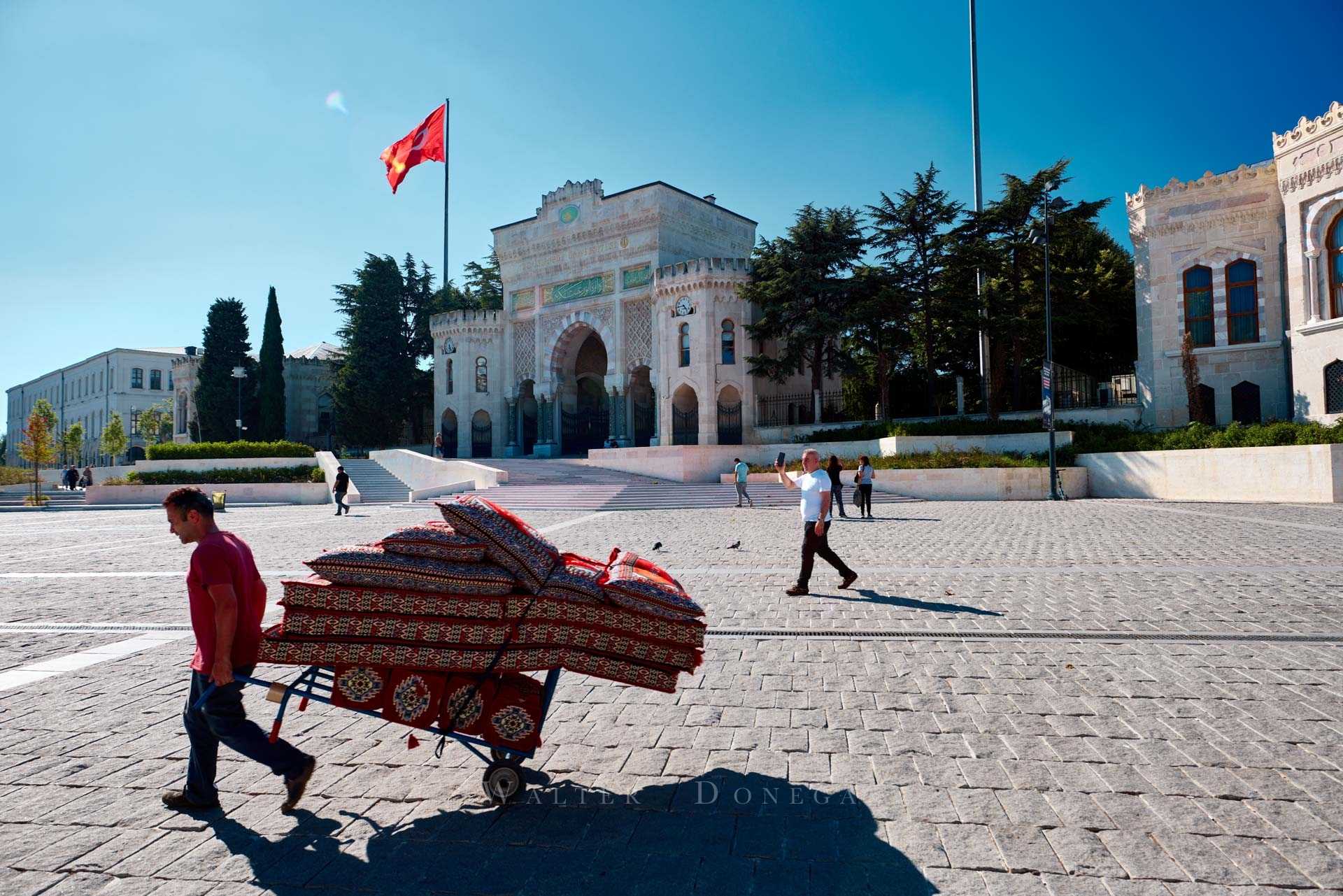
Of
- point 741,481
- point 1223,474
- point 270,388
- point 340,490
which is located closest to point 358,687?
point 741,481

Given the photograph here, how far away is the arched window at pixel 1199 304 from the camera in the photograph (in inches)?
950

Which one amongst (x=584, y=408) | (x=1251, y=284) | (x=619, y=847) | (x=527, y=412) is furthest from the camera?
(x=527, y=412)

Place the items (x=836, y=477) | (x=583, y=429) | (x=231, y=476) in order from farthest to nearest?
(x=583, y=429), (x=231, y=476), (x=836, y=477)

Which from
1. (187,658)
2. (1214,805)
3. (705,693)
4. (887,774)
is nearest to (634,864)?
(887,774)

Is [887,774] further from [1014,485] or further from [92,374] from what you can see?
[92,374]

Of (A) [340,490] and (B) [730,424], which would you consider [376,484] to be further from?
(B) [730,424]

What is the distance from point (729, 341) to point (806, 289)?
449cm

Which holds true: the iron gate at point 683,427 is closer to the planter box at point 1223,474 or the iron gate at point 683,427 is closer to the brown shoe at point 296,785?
the planter box at point 1223,474

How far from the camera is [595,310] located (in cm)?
3744

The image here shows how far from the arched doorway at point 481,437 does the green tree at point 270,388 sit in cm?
1439

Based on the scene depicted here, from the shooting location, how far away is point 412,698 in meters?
3.25

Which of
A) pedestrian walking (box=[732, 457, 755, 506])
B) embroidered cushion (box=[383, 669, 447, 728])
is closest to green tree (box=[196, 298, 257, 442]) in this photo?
pedestrian walking (box=[732, 457, 755, 506])

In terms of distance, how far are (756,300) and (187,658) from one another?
94.2 feet

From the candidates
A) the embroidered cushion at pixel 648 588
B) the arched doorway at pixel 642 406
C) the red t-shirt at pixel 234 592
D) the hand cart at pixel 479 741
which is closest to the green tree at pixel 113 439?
the arched doorway at pixel 642 406
